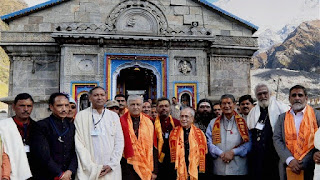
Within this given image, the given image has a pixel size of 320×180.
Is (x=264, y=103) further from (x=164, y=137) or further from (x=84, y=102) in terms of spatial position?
(x=84, y=102)

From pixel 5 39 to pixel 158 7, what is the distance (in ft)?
20.0

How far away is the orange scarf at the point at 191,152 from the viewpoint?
5113 millimetres

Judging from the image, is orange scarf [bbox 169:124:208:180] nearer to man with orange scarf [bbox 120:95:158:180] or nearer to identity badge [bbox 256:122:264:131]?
man with orange scarf [bbox 120:95:158:180]

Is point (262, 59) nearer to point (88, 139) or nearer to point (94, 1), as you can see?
point (94, 1)

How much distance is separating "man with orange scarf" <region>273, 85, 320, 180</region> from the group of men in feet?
0.04

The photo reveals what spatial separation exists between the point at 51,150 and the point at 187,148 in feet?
7.18

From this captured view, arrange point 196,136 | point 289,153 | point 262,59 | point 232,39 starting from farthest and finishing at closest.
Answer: point 262,59 → point 232,39 → point 196,136 → point 289,153

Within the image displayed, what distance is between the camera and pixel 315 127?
4.64 meters

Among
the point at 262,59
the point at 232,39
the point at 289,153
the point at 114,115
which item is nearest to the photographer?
the point at 289,153

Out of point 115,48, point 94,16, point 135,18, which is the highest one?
point 94,16

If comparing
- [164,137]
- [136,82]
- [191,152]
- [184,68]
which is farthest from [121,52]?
[191,152]

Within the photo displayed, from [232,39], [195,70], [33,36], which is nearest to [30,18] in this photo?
[33,36]

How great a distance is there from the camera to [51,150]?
4.34m

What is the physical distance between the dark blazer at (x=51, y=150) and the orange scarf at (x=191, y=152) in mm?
1668
